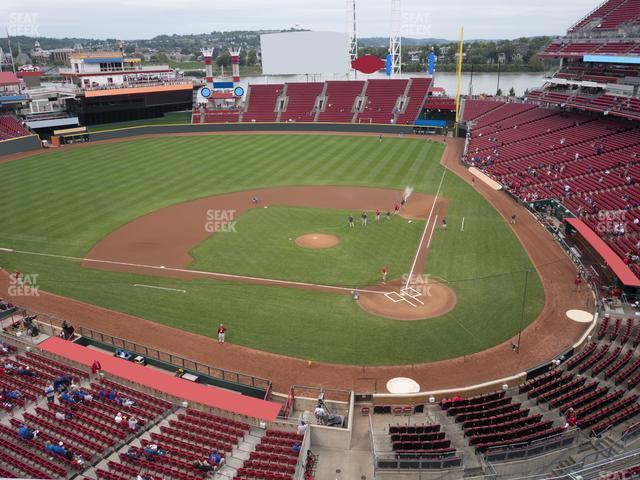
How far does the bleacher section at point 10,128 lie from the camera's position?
7254cm

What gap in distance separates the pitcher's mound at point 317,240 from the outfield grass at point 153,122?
198 feet

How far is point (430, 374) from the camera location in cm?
2339

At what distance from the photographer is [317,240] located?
38.6 m

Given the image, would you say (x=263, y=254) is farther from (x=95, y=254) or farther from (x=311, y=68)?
(x=311, y=68)

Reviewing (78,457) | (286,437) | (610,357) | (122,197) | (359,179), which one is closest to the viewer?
(78,457)

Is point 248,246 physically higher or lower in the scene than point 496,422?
higher

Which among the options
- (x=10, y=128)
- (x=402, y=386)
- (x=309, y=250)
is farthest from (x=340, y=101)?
(x=402, y=386)

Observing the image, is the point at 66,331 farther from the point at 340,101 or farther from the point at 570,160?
the point at 340,101

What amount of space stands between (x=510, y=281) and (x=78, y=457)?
26.0 metres

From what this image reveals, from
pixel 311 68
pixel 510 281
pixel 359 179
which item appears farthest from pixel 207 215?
pixel 311 68

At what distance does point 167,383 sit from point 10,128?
70281 mm

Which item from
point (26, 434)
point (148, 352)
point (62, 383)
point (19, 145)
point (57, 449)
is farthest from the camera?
point (19, 145)

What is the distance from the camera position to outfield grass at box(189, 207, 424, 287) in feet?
110

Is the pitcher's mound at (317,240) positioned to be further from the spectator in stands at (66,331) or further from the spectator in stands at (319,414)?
the spectator in stands at (319,414)
